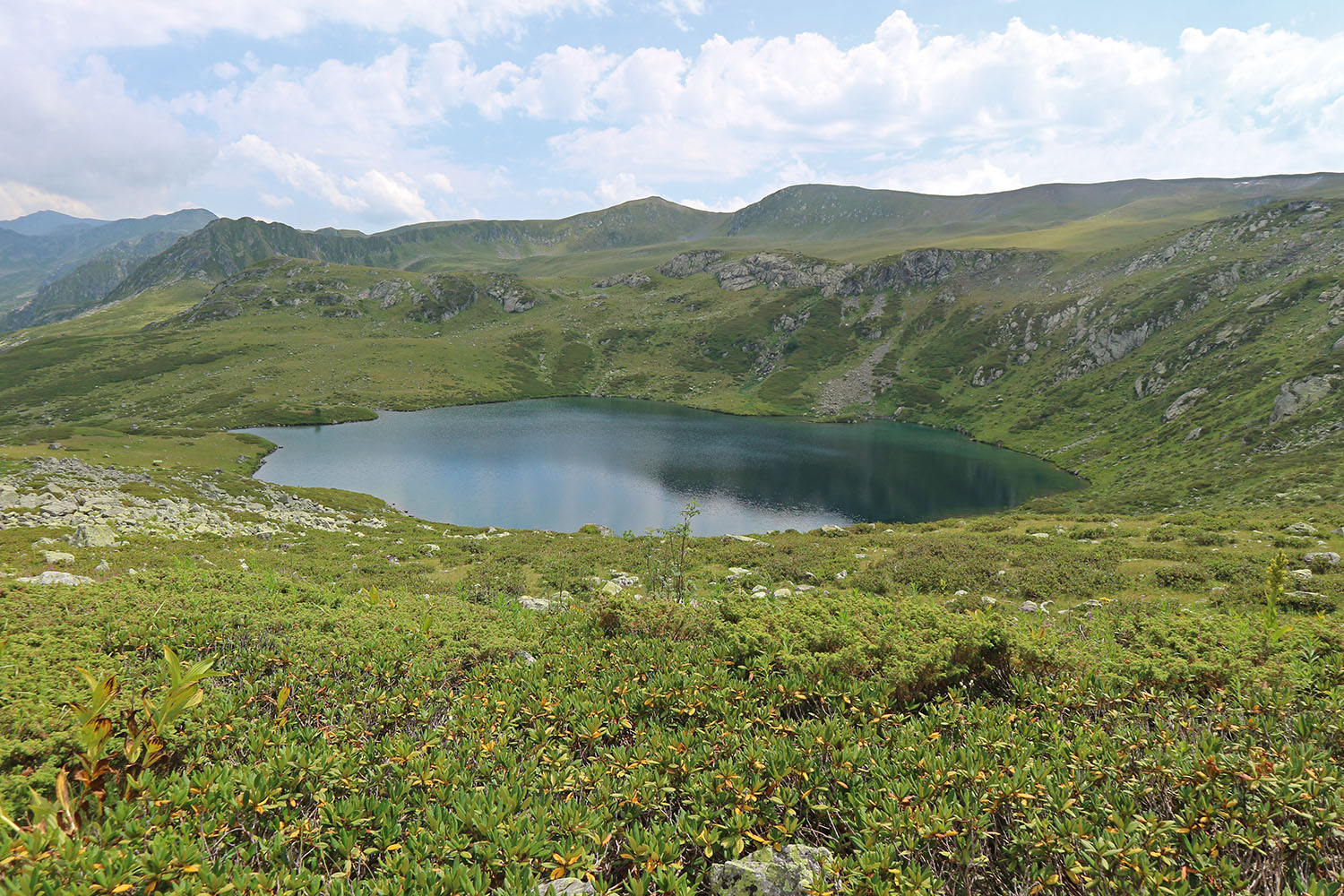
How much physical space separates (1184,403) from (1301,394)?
2659 centimetres

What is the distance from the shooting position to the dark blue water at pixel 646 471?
6038 cm

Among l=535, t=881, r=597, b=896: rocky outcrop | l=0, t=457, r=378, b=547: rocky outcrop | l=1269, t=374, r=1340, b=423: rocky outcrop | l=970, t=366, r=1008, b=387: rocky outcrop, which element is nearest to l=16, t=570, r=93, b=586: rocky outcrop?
l=0, t=457, r=378, b=547: rocky outcrop

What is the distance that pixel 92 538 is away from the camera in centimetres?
2247

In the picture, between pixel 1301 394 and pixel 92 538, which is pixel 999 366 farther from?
pixel 92 538

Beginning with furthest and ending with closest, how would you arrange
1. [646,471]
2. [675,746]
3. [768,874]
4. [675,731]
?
[646,471], [675,731], [675,746], [768,874]

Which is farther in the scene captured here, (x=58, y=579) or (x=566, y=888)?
(x=58, y=579)

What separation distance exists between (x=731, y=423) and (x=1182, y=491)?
83.7 m

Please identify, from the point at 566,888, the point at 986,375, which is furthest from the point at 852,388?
the point at 566,888

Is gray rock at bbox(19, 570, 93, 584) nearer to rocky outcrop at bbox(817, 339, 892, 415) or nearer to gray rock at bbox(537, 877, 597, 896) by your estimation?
gray rock at bbox(537, 877, 597, 896)

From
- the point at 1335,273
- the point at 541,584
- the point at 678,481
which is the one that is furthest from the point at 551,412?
the point at 1335,273

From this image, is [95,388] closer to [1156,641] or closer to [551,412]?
[551,412]

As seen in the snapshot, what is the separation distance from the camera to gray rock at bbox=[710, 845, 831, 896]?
4.78 meters

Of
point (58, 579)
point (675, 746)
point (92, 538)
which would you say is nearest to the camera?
point (675, 746)

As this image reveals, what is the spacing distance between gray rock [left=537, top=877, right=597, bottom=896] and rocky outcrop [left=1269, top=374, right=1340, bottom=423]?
91639mm
